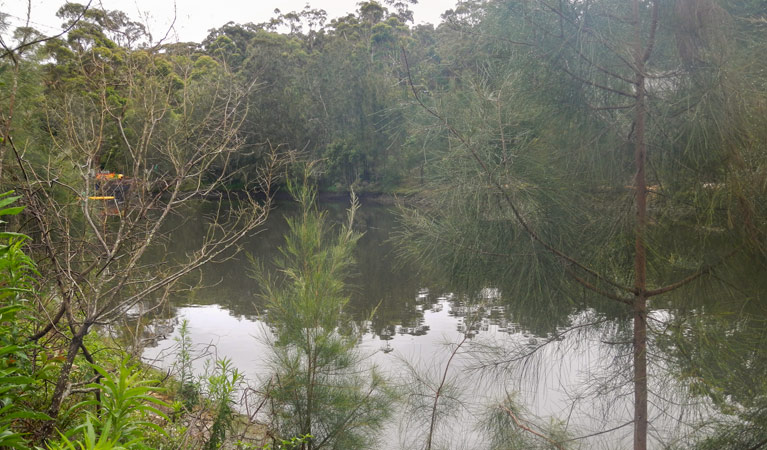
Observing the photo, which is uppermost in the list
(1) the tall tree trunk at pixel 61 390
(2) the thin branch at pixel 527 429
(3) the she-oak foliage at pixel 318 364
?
(3) the she-oak foliage at pixel 318 364

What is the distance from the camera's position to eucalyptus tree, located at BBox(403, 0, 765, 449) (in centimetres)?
205

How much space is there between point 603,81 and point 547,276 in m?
0.80

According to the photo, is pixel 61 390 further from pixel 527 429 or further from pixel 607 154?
pixel 607 154

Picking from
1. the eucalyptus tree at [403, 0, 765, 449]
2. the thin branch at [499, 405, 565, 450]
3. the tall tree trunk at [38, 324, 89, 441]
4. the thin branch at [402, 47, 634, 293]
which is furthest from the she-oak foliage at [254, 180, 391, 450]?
the tall tree trunk at [38, 324, 89, 441]

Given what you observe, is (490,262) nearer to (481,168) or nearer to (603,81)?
(481,168)

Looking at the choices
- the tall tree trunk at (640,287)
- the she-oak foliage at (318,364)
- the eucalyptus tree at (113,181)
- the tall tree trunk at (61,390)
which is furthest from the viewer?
the she-oak foliage at (318,364)

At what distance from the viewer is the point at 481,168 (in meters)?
2.25

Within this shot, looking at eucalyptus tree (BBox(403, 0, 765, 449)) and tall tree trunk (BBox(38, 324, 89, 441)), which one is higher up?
eucalyptus tree (BBox(403, 0, 765, 449))

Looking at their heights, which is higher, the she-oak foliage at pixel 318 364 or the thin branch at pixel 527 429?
the she-oak foliage at pixel 318 364

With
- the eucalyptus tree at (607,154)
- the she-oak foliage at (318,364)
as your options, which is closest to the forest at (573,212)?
the eucalyptus tree at (607,154)

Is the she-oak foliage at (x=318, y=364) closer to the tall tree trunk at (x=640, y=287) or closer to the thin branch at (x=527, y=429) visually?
the thin branch at (x=527, y=429)

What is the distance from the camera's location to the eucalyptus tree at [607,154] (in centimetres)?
205

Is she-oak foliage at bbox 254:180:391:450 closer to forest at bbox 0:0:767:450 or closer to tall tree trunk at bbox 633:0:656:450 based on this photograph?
forest at bbox 0:0:767:450

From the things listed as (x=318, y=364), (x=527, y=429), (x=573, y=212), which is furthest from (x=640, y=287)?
(x=318, y=364)
